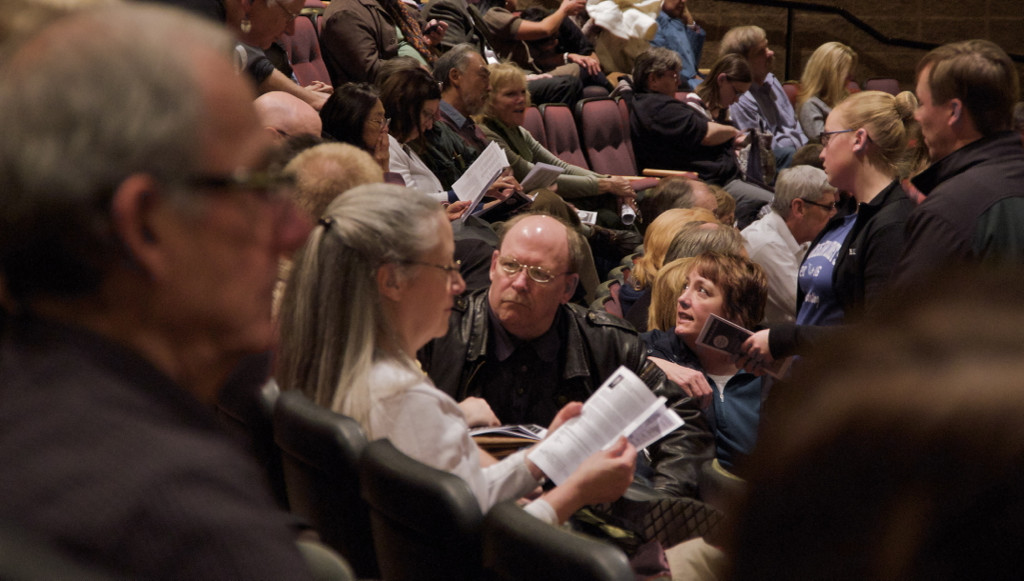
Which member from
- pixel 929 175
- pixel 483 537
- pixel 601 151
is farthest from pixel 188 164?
pixel 601 151

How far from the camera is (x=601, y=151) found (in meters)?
6.40

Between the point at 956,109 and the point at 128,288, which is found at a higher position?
the point at 128,288

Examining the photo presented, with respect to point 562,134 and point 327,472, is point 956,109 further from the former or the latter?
point 562,134

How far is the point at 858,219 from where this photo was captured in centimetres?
279

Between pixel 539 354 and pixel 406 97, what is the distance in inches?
76.2

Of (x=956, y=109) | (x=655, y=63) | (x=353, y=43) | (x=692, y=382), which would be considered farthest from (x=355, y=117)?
(x=655, y=63)

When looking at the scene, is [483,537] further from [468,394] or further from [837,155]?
[837,155]

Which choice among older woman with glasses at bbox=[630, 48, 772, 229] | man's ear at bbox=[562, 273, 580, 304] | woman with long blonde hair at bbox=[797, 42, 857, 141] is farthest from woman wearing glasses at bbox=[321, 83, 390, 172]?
woman with long blonde hair at bbox=[797, 42, 857, 141]

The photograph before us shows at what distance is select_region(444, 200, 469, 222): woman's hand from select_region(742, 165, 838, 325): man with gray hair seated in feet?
3.95

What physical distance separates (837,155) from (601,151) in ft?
11.5

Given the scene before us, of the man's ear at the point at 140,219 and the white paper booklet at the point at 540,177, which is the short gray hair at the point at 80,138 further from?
the white paper booklet at the point at 540,177

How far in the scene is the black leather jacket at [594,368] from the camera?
246cm

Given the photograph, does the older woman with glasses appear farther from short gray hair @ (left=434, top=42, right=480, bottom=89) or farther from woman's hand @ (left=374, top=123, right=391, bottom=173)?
woman's hand @ (left=374, top=123, right=391, bottom=173)

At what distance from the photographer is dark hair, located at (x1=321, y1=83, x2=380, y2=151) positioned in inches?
139
